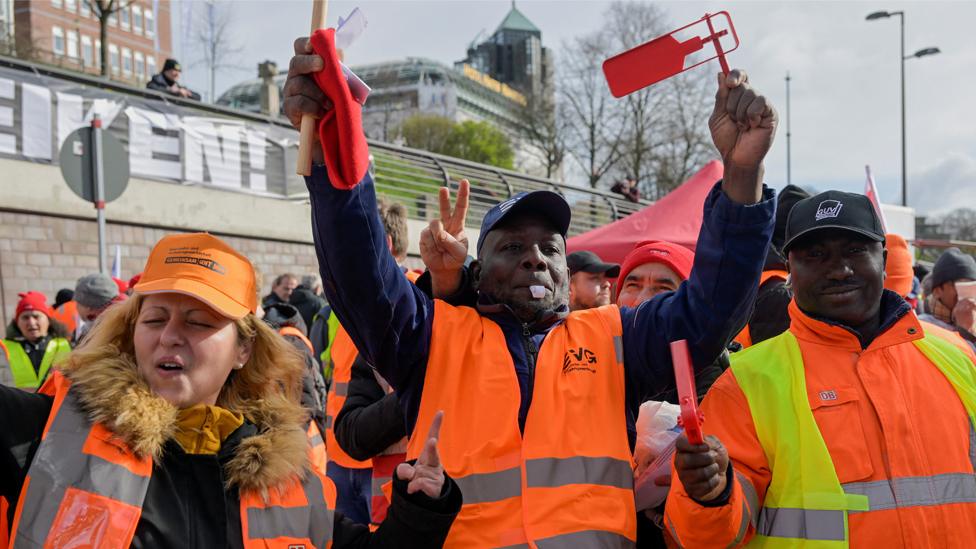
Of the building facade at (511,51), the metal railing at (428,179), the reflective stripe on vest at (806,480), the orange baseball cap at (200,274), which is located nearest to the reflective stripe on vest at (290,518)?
the orange baseball cap at (200,274)

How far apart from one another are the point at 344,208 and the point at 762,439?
135 cm

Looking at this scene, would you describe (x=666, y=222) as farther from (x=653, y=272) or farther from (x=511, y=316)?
(x=511, y=316)

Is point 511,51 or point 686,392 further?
point 511,51

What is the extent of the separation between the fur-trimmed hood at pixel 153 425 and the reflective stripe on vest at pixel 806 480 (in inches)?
50.0

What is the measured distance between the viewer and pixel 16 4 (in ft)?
183

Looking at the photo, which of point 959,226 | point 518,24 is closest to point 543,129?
point 959,226

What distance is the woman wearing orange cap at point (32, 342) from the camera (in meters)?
6.29

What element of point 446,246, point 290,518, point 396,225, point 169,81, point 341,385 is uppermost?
point 169,81

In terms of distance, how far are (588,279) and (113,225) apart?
7998 millimetres

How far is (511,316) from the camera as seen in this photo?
8.14 ft

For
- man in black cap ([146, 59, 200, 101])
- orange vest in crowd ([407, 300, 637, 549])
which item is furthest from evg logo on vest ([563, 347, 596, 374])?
man in black cap ([146, 59, 200, 101])

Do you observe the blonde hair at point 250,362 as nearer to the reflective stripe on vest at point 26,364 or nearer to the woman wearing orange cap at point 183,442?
the woman wearing orange cap at point 183,442

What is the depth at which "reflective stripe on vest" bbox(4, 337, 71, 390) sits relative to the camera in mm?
6227

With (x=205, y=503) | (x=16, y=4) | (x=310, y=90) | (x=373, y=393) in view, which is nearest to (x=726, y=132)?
(x=310, y=90)
